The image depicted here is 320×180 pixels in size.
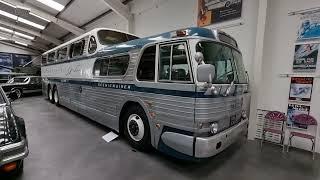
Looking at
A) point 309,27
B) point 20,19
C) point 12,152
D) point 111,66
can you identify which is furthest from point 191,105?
point 20,19

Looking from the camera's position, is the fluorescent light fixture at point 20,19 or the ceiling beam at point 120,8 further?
the fluorescent light fixture at point 20,19

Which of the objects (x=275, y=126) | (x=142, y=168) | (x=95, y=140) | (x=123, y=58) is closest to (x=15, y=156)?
(x=142, y=168)

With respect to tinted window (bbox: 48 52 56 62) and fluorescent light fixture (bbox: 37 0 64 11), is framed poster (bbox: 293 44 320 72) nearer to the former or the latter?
tinted window (bbox: 48 52 56 62)

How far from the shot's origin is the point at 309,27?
3.69m

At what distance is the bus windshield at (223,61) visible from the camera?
2.67 metres

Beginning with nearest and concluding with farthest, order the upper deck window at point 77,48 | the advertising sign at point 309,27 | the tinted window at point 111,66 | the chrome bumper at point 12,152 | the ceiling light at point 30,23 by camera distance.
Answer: the chrome bumper at point 12,152, the advertising sign at point 309,27, the tinted window at point 111,66, the upper deck window at point 77,48, the ceiling light at point 30,23

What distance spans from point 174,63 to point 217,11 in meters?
3.26

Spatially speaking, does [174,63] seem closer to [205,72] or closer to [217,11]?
[205,72]

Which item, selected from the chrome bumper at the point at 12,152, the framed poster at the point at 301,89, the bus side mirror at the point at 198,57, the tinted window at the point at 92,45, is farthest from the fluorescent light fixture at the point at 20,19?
the framed poster at the point at 301,89

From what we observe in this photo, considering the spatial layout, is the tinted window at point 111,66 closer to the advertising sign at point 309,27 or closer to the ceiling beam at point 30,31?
the advertising sign at point 309,27

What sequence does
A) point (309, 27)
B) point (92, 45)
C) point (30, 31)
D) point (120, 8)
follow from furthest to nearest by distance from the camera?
1. point (30, 31)
2. point (120, 8)
3. point (92, 45)
4. point (309, 27)

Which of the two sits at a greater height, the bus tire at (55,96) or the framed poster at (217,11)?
the framed poster at (217,11)

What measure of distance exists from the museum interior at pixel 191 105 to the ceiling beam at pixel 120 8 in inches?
88.7

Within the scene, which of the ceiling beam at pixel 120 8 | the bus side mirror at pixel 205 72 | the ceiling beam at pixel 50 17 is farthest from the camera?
the ceiling beam at pixel 50 17
